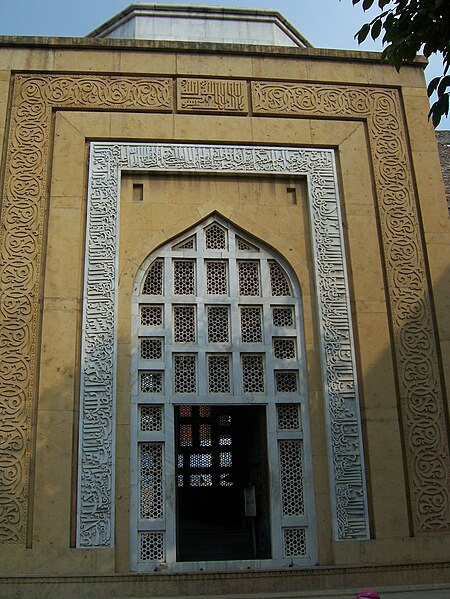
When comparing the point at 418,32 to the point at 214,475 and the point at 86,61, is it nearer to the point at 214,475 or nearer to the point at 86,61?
the point at 86,61

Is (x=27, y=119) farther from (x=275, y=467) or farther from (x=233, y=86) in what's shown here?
(x=275, y=467)

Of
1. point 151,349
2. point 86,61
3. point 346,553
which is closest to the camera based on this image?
point 346,553

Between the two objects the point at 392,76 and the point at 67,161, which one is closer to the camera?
the point at 67,161

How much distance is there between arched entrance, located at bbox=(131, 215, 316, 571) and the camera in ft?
24.6

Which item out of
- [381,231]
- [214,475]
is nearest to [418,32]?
[381,231]

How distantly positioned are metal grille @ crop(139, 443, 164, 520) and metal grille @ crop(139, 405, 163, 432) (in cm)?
18

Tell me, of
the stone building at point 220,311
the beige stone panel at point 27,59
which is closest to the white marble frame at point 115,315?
the stone building at point 220,311

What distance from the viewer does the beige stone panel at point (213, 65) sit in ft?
29.4

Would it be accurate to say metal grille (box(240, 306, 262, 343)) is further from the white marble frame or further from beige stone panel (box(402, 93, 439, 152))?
beige stone panel (box(402, 93, 439, 152))

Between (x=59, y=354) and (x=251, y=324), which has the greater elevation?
(x=251, y=324)

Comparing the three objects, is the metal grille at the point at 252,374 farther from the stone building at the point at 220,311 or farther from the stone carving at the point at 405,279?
the stone carving at the point at 405,279

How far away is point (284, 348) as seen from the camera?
26.9 feet

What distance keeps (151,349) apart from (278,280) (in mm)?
1733

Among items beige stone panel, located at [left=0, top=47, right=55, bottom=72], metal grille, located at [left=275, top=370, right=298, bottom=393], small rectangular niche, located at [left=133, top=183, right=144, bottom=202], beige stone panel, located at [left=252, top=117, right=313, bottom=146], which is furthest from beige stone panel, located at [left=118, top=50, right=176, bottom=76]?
metal grille, located at [left=275, top=370, right=298, bottom=393]
